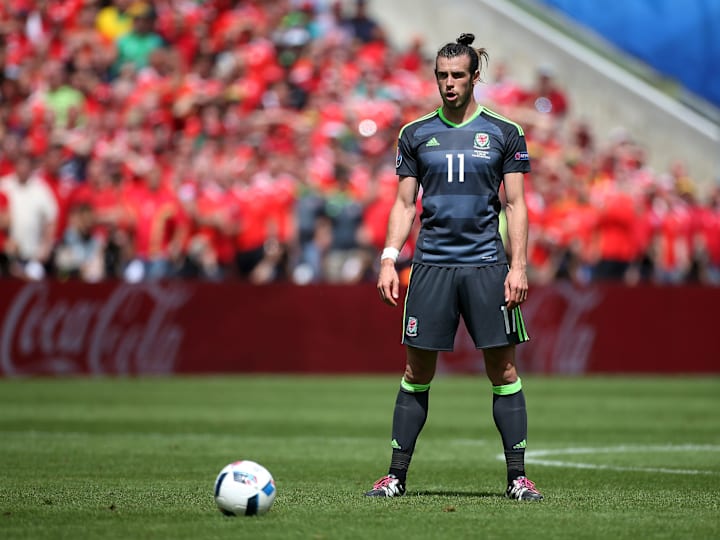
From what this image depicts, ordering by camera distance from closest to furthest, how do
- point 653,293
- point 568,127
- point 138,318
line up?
1. point 138,318
2. point 653,293
3. point 568,127

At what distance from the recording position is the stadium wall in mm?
19281

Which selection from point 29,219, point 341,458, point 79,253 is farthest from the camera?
point 79,253

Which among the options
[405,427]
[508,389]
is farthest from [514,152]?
[405,427]

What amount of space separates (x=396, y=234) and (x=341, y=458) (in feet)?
10.2

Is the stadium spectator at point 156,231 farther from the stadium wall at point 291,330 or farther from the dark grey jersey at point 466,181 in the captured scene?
the dark grey jersey at point 466,181

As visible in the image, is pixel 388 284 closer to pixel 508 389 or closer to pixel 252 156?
pixel 508 389

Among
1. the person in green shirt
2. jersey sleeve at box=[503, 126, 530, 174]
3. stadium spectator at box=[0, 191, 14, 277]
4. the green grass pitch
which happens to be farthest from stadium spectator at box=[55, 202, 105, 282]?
jersey sleeve at box=[503, 126, 530, 174]

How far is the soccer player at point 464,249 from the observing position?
8227mm

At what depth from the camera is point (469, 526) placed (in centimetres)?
706

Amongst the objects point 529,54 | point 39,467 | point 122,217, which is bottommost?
point 39,467

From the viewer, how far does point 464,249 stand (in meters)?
8.32

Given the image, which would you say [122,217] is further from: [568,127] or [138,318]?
[568,127]

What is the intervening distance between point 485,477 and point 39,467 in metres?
3.06

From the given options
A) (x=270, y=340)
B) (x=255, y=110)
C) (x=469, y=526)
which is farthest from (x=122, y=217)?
(x=469, y=526)
